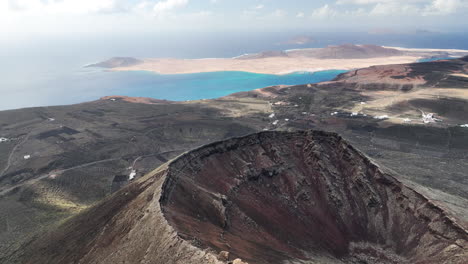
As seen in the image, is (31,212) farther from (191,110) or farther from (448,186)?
(191,110)

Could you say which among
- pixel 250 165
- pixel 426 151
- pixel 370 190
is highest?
pixel 250 165

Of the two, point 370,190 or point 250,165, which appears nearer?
point 370,190

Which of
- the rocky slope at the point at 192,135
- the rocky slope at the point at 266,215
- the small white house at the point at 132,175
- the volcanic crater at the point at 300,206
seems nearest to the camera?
the rocky slope at the point at 266,215

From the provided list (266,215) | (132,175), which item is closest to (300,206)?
(266,215)

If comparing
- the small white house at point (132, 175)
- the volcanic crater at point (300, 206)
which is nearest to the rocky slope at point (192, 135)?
the small white house at point (132, 175)

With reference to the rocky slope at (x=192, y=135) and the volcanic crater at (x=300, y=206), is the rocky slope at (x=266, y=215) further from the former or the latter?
the rocky slope at (x=192, y=135)

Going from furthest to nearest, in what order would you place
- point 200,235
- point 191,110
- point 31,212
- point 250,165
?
point 191,110
point 31,212
point 250,165
point 200,235

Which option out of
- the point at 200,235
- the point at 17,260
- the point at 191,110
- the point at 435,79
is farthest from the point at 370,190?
the point at 435,79
